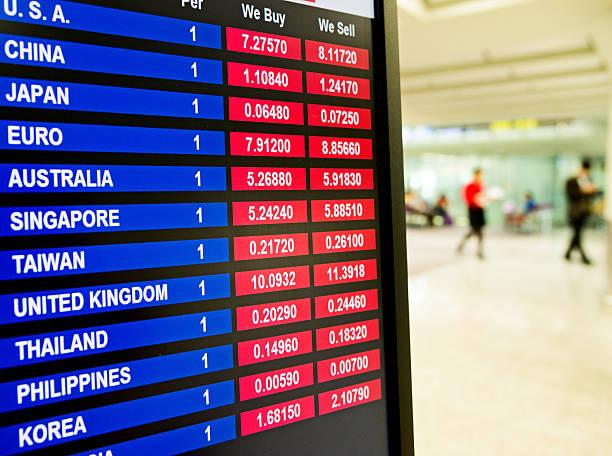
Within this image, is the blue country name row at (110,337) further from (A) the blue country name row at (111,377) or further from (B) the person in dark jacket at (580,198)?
(B) the person in dark jacket at (580,198)

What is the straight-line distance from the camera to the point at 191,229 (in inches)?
39.6

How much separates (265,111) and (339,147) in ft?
→ 0.74

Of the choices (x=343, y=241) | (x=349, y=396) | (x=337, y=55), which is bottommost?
(x=349, y=396)

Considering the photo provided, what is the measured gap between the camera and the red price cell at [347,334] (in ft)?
3.83

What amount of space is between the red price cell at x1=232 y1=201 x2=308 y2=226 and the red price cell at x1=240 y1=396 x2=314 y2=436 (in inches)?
18.0

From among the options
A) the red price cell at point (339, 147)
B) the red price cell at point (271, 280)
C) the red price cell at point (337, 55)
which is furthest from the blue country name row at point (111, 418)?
the red price cell at point (337, 55)

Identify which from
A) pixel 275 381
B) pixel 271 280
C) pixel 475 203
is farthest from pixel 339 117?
pixel 475 203

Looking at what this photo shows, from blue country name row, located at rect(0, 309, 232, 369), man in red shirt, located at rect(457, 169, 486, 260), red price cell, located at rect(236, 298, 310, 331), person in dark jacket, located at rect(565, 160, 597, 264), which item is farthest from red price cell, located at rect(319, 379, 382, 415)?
man in red shirt, located at rect(457, 169, 486, 260)

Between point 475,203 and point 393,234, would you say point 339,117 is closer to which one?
point 393,234

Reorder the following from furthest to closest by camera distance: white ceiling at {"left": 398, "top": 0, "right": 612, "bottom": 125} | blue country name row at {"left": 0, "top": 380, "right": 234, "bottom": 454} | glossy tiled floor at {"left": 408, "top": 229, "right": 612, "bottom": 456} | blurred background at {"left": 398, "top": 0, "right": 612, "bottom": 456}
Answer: white ceiling at {"left": 398, "top": 0, "right": 612, "bottom": 125}
blurred background at {"left": 398, "top": 0, "right": 612, "bottom": 456}
glossy tiled floor at {"left": 408, "top": 229, "right": 612, "bottom": 456}
blue country name row at {"left": 0, "top": 380, "right": 234, "bottom": 454}

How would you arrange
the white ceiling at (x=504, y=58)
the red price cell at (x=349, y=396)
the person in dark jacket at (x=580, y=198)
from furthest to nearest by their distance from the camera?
the person in dark jacket at (x=580, y=198)
the white ceiling at (x=504, y=58)
the red price cell at (x=349, y=396)

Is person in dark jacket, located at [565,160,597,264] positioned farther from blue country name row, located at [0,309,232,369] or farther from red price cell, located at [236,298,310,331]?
blue country name row, located at [0,309,232,369]

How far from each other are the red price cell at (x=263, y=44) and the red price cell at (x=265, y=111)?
4.7 inches

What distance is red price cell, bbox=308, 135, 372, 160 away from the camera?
3.80ft
